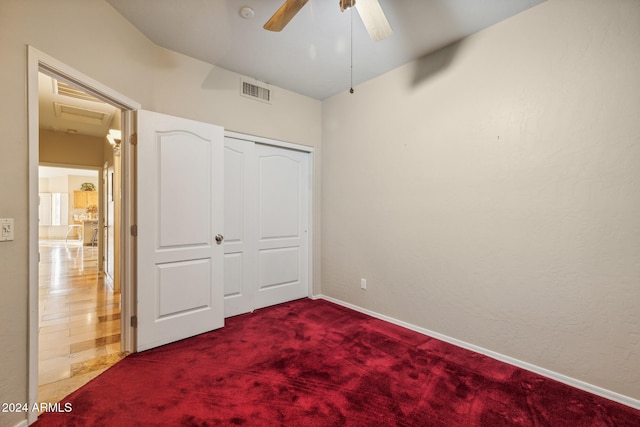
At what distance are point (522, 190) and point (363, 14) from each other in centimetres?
176

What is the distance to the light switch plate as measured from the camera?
57.7 inches

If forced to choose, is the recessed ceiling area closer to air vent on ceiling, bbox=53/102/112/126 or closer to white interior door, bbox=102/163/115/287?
air vent on ceiling, bbox=53/102/112/126

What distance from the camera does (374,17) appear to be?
178 centimetres

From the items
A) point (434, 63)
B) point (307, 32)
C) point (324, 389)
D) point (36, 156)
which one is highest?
point (307, 32)

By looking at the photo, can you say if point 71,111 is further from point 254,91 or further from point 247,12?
point 247,12

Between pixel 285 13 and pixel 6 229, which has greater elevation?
pixel 285 13

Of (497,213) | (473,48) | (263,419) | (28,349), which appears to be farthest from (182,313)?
(473,48)

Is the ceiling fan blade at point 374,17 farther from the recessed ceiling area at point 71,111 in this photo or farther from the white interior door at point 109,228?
the white interior door at point 109,228

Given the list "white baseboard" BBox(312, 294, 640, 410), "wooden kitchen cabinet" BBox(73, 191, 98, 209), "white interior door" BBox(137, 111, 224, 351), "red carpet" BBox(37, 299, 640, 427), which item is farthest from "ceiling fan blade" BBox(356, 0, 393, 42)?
"wooden kitchen cabinet" BBox(73, 191, 98, 209)

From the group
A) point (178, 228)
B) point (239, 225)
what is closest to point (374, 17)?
point (178, 228)

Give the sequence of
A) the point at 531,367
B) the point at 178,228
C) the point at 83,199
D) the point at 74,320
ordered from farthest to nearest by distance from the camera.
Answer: the point at 83,199 → the point at 74,320 → the point at 178,228 → the point at 531,367

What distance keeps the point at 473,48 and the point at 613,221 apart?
1723 mm

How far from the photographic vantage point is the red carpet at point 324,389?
1.67m

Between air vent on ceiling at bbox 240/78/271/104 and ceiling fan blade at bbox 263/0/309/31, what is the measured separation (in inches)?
56.3
